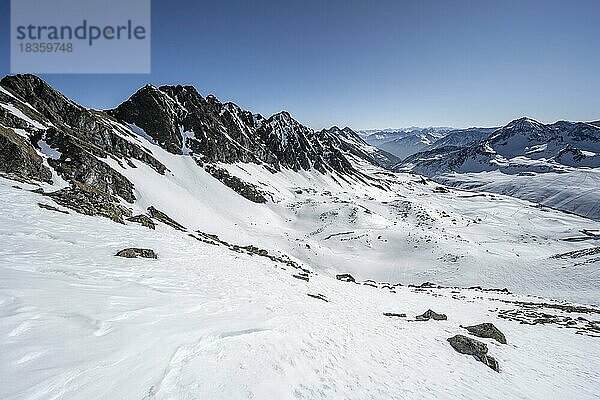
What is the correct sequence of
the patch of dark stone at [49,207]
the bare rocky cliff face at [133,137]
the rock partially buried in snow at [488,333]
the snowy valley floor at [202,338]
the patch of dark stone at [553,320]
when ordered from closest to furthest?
the snowy valley floor at [202,338] < the rock partially buried in snow at [488,333] < the patch of dark stone at [49,207] < the patch of dark stone at [553,320] < the bare rocky cliff face at [133,137]

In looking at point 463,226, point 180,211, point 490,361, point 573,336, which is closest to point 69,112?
point 180,211

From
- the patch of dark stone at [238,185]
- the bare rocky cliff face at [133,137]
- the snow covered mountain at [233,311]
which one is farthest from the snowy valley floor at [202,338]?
the patch of dark stone at [238,185]

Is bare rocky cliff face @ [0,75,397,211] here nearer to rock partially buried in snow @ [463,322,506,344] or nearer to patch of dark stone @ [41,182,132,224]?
patch of dark stone @ [41,182,132,224]

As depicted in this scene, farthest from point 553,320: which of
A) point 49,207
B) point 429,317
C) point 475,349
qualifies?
point 49,207

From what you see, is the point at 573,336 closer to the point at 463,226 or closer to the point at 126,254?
the point at 126,254

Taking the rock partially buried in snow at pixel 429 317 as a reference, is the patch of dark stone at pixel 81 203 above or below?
above

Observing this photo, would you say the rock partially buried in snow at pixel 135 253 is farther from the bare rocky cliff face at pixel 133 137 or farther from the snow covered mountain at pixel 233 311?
the bare rocky cliff face at pixel 133 137
